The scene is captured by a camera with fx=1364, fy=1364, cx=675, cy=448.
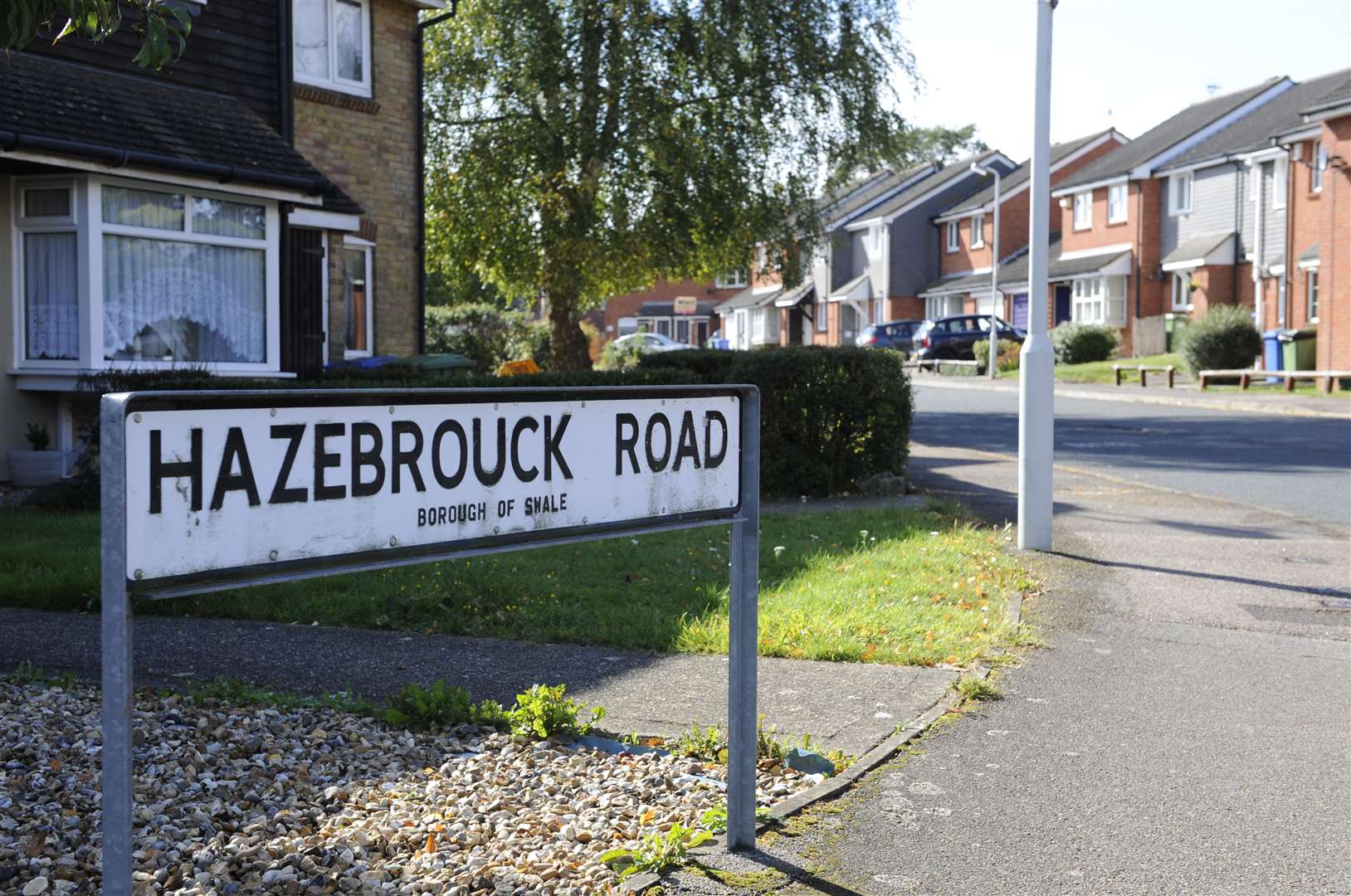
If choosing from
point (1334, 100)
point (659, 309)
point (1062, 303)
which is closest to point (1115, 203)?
point (1062, 303)

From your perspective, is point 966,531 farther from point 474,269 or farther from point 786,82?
point 474,269

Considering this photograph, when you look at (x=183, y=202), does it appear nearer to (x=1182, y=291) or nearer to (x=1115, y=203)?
(x=1182, y=291)

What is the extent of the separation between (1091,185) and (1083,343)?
1036cm

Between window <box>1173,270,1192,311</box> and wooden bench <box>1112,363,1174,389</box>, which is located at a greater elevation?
window <box>1173,270,1192,311</box>

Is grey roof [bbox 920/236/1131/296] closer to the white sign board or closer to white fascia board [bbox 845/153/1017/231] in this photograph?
white fascia board [bbox 845/153/1017/231]

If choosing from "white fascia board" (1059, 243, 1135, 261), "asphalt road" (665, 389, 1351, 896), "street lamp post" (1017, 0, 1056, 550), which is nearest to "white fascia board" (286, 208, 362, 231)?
"street lamp post" (1017, 0, 1056, 550)

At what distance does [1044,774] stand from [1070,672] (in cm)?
160

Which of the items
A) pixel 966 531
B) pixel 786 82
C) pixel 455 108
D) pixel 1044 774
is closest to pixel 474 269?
pixel 455 108

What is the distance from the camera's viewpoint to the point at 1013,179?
196 ft

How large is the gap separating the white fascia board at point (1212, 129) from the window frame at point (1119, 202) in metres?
1.38

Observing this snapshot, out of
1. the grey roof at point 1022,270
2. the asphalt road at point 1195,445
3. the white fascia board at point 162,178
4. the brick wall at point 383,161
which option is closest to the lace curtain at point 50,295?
the white fascia board at point 162,178

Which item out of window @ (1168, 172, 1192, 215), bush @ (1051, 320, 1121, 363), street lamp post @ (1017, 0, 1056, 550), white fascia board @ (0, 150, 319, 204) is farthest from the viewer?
window @ (1168, 172, 1192, 215)

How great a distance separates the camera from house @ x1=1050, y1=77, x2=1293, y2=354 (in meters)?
47.7

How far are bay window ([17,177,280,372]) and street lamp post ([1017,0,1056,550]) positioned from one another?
8.49 meters
